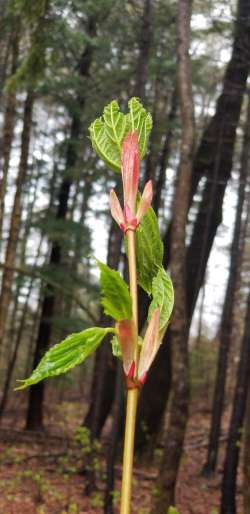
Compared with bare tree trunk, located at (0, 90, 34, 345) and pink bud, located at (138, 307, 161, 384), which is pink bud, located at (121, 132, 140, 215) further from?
bare tree trunk, located at (0, 90, 34, 345)

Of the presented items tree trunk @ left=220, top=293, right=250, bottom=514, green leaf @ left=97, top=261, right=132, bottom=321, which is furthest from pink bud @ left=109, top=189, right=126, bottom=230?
tree trunk @ left=220, top=293, right=250, bottom=514

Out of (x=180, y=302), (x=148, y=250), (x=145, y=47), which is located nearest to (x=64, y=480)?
(x=180, y=302)

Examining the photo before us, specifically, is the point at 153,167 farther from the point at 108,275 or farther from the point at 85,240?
the point at 108,275

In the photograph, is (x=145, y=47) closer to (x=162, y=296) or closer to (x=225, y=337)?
(x=225, y=337)

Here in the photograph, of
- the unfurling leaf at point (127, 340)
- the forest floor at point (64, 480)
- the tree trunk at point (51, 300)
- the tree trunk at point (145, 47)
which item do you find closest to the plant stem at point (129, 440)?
the unfurling leaf at point (127, 340)

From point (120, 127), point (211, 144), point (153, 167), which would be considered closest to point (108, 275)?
point (120, 127)
